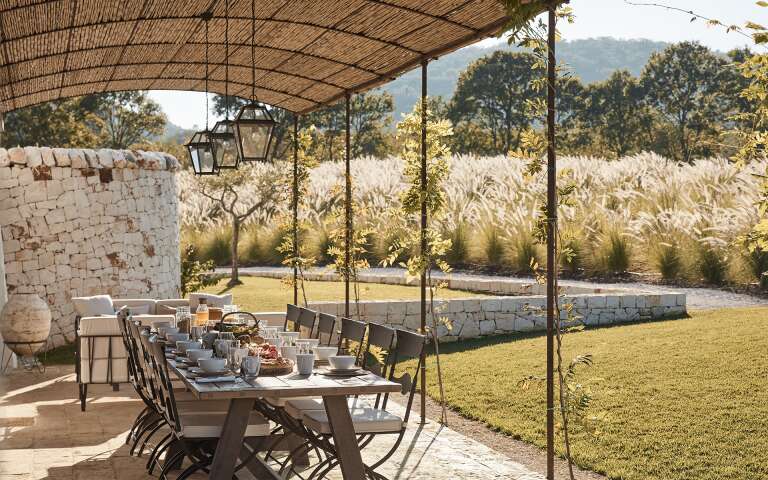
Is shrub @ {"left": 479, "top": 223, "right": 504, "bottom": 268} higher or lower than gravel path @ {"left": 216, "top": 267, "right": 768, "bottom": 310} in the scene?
higher

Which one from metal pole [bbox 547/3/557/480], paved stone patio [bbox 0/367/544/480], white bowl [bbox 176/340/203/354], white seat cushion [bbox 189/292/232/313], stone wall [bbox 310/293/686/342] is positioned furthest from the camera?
stone wall [bbox 310/293/686/342]

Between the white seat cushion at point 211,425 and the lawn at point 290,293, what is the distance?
7.38 m

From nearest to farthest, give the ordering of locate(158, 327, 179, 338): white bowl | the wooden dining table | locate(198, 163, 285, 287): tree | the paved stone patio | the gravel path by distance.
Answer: the wooden dining table, the paved stone patio, locate(158, 327, 179, 338): white bowl, the gravel path, locate(198, 163, 285, 287): tree

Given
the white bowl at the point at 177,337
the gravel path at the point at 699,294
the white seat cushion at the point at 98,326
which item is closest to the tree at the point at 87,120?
the gravel path at the point at 699,294

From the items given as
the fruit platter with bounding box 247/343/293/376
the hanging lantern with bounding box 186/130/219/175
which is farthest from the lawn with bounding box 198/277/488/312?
the fruit platter with bounding box 247/343/293/376

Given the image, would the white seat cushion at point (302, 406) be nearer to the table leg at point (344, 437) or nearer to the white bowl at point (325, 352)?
the white bowl at point (325, 352)

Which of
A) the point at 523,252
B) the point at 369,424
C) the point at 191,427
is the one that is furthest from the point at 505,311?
the point at 191,427

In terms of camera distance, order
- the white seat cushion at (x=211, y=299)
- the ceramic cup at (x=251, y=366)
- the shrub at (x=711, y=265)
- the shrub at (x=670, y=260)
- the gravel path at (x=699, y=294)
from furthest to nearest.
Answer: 1. the shrub at (x=670, y=260)
2. the shrub at (x=711, y=265)
3. the gravel path at (x=699, y=294)
4. the white seat cushion at (x=211, y=299)
5. the ceramic cup at (x=251, y=366)

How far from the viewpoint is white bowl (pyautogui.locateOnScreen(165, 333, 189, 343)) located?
5828 mm

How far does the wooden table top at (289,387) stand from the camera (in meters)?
4.21

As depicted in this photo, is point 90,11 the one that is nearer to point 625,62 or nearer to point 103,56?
point 103,56

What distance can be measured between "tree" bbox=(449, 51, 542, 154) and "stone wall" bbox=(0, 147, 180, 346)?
29.3 m

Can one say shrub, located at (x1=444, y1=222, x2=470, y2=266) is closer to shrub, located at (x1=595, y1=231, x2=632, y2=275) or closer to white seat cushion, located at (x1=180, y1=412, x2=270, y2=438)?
shrub, located at (x1=595, y1=231, x2=632, y2=275)

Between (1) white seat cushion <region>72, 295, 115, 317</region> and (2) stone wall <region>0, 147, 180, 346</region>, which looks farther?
(2) stone wall <region>0, 147, 180, 346</region>
